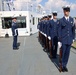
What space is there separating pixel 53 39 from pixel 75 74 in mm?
3115

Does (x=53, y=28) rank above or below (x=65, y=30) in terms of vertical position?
below

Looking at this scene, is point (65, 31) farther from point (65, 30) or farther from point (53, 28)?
point (53, 28)

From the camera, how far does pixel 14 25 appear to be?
564 inches

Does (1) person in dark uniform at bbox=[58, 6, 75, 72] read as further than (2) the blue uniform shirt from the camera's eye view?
No

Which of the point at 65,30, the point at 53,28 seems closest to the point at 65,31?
the point at 65,30

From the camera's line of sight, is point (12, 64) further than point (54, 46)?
No

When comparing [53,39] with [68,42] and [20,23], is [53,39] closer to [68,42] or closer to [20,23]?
[68,42]

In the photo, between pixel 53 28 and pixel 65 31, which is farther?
pixel 53 28

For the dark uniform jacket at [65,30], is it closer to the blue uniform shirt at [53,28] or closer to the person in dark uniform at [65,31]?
the person in dark uniform at [65,31]

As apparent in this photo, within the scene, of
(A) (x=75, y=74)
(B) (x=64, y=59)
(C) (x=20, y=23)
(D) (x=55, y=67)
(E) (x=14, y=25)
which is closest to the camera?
(A) (x=75, y=74)

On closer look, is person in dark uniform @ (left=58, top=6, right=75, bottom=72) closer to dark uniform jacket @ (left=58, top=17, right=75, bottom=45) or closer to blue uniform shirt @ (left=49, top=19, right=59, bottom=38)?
dark uniform jacket @ (left=58, top=17, right=75, bottom=45)

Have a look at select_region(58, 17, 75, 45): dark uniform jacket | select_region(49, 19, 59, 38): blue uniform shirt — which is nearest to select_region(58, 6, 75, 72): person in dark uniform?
select_region(58, 17, 75, 45): dark uniform jacket

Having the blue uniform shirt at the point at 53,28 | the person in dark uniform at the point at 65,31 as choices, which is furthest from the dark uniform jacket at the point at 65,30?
the blue uniform shirt at the point at 53,28

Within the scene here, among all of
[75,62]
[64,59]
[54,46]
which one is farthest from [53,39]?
[64,59]
